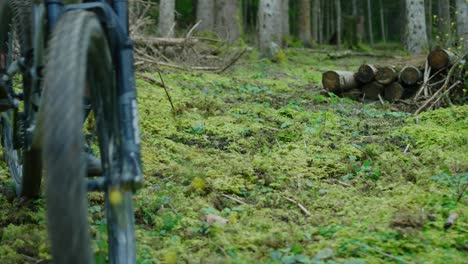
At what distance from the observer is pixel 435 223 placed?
3197 millimetres

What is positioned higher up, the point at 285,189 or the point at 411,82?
the point at 411,82

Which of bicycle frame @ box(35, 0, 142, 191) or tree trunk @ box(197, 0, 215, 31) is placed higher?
tree trunk @ box(197, 0, 215, 31)

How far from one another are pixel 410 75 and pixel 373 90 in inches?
23.4

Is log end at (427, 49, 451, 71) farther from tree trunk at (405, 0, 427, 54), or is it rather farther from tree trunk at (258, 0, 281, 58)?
tree trunk at (405, 0, 427, 54)

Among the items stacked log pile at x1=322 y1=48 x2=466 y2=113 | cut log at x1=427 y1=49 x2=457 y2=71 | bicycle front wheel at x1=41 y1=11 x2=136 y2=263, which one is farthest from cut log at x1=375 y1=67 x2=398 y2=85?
bicycle front wheel at x1=41 y1=11 x2=136 y2=263

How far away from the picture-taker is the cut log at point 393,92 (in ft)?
27.9

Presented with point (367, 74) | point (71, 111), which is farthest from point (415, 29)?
point (71, 111)

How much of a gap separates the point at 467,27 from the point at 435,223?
11094 mm

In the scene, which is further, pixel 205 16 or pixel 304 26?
pixel 304 26

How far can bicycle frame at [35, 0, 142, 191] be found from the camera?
2.38 metres

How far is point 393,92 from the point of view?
8.56m

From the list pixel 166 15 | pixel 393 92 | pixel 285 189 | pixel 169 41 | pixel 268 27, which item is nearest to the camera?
pixel 285 189

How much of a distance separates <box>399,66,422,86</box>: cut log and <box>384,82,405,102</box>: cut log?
10cm

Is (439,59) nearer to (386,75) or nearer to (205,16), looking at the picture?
(386,75)
